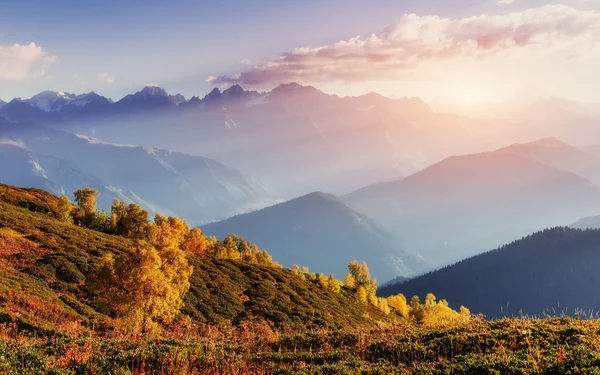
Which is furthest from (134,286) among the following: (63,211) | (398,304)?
(398,304)

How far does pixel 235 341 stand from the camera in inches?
873

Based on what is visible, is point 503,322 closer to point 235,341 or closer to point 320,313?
point 235,341

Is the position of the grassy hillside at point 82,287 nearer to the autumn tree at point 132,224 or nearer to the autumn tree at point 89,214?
the autumn tree at point 89,214

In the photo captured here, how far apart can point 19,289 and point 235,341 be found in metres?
34.3

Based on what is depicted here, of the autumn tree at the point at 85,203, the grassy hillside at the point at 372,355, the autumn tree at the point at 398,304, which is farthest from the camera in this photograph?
the autumn tree at the point at 398,304

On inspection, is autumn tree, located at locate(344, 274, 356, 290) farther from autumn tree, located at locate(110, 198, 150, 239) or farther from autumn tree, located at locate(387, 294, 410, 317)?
autumn tree, located at locate(110, 198, 150, 239)

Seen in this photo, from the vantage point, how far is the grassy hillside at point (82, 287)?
39844 mm

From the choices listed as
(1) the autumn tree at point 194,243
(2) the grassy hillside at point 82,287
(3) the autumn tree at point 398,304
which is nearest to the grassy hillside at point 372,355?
(2) the grassy hillside at point 82,287

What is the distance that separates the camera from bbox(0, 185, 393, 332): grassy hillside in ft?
131

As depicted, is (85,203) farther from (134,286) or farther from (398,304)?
(398,304)

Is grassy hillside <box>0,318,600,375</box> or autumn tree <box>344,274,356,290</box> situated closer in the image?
grassy hillside <box>0,318,600,375</box>

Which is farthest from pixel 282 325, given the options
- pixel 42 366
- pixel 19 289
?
pixel 42 366

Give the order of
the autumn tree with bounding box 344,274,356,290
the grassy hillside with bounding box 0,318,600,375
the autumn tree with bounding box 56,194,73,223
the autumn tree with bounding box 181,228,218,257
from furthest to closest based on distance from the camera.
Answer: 1. the autumn tree with bounding box 344,274,356,290
2. the autumn tree with bounding box 181,228,218,257
3. the autumn tree with bounding box 56,194,73,223
4. the grassy hillside with bounding box 0,318,600,375

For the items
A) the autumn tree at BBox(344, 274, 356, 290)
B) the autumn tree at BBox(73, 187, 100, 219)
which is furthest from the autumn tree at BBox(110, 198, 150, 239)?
the autumn tree at BBox(344, 274, 356, 290)
